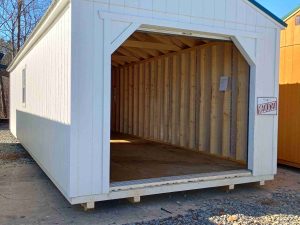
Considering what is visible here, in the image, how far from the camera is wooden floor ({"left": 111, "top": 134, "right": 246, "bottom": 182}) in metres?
5.31

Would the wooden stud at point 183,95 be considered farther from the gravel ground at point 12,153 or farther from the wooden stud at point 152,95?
the gravel ground at point 12,153

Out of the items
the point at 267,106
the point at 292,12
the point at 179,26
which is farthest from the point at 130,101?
the point at 179,26

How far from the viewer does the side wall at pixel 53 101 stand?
4344 millimetres

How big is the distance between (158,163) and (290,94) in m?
3.40

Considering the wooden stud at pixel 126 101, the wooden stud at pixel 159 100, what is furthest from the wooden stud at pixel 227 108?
the wooden stud at pixel 126 101

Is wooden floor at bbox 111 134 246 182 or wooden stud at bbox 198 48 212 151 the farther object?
wooden stud at bbox 198 48 212 151

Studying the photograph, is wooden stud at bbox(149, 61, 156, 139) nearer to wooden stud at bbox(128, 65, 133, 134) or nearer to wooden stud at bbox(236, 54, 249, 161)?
wooden stud at bbox(128, 65, 133, 134)

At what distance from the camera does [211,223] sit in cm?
407

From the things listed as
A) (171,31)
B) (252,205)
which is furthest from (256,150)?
(171,31)

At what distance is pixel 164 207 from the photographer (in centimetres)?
466

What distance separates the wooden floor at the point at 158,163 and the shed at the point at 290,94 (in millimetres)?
1808

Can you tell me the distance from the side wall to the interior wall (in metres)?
3.26

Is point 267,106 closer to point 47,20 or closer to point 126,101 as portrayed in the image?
point 47,20

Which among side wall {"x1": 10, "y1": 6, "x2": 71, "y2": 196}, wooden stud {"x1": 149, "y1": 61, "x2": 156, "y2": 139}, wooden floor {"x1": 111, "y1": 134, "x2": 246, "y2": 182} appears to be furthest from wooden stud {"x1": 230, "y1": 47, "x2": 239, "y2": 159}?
side wall {"x1": 10, "y1": 6, "x2": 71, "y2": 196}
